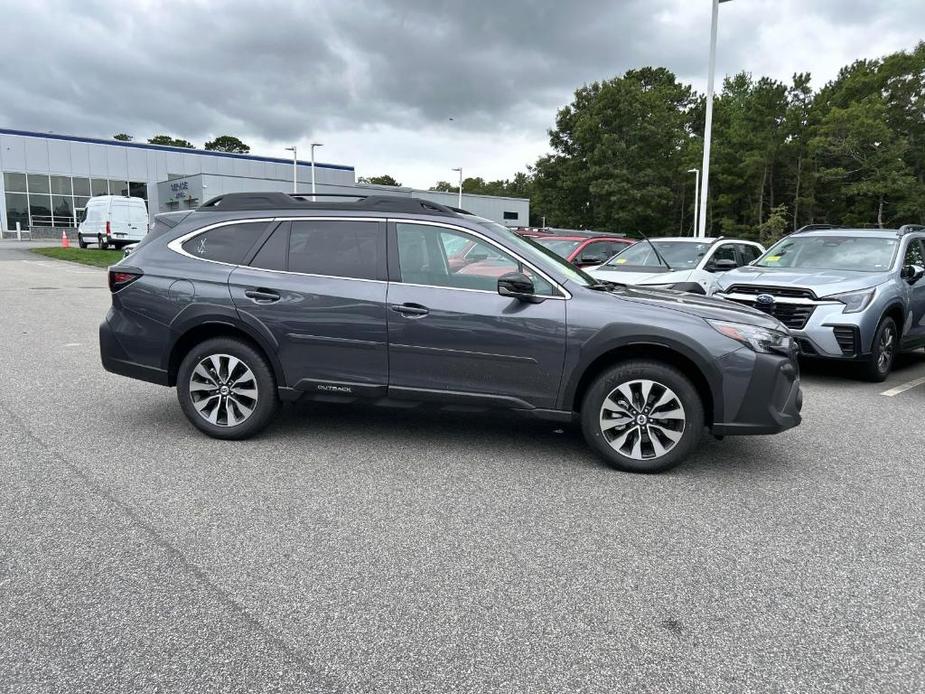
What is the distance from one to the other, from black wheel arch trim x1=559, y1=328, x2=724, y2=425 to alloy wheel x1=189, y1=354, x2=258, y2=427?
2293mm

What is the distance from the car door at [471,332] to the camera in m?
4.52

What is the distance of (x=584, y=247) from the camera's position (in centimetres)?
1344

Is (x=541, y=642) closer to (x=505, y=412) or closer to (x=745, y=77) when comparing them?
(x=505, y=412)

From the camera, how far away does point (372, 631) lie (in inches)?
105

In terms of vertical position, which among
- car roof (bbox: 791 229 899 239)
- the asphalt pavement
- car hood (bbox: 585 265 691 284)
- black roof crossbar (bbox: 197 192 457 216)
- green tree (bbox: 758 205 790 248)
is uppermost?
green tree (bbox: 758 205 790 248)

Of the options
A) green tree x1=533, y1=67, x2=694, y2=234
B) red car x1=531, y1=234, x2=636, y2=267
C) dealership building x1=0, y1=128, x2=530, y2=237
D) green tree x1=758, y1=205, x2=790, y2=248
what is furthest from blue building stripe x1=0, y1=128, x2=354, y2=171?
red car x1=531, y1=234, x2=636, y2=267

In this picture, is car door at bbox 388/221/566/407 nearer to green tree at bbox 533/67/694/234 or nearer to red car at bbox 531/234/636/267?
red car at bbox 531/234/636/267

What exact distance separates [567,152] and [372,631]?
58831 millimetres

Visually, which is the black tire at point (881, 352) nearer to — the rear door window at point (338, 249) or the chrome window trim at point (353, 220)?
the chrome window trim at point (353, 220)

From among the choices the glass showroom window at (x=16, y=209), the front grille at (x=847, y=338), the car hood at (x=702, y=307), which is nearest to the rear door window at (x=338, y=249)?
the car hood at (x=702, y=307)

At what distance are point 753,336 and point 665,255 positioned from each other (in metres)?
7.01

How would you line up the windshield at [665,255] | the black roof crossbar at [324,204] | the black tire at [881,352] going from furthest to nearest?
the windshield at [665,255] → the black tire at [881,352] → the black roof crossbar at [324,204]

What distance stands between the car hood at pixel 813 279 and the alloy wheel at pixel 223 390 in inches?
233

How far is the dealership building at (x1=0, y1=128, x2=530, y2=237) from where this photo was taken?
48.9 metres
